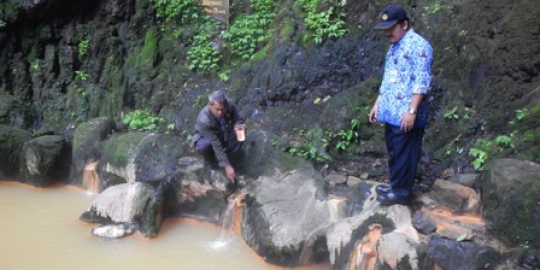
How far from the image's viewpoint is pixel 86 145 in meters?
7.15

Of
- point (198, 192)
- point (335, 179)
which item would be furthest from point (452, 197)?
point (198, 192)

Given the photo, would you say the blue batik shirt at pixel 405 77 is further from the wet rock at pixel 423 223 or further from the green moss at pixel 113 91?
the green moss at pixel 113 91

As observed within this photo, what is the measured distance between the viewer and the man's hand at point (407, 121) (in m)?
3.68

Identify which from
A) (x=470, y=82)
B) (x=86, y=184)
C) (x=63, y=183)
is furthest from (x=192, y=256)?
(x=470, y=82)

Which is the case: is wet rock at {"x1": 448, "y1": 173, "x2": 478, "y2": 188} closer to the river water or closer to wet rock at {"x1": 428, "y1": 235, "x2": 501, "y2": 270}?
wet rock at {"x1": 428, "y1": 235, "x2": 501, "y2": 270}

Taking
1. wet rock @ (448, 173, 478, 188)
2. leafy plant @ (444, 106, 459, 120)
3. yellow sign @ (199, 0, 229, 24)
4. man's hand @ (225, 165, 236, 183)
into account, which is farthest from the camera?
yellow sign @ (199, 0, 229, 24)

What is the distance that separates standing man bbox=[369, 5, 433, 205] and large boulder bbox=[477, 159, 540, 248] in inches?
32.0

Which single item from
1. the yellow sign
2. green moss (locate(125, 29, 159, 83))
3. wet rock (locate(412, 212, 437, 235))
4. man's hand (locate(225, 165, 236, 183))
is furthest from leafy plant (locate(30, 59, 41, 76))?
wet rock (locate(412, 212, 437, 235))

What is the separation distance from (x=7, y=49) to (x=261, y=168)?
6.84m

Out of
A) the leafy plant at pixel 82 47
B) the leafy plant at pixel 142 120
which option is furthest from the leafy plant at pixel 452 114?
the leafy plant at pixel 82 47

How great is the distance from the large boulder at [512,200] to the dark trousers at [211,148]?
3182 millimetres

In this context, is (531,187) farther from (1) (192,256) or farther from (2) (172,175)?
(2) (172,175)

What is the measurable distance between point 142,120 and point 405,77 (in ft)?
18.0

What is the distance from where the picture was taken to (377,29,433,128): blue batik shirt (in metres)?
3.64
